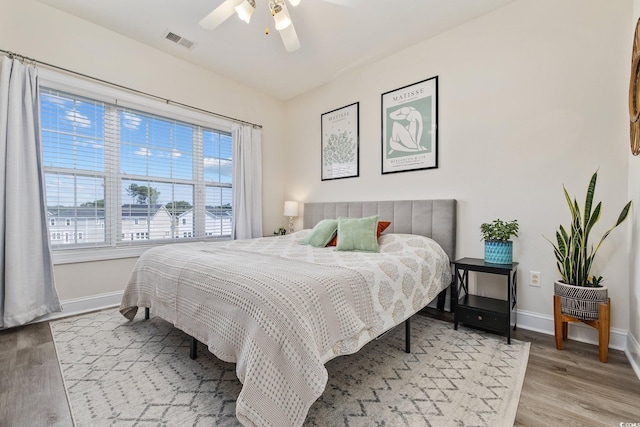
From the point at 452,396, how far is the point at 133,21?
4.10 metres

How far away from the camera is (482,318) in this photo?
224 cm

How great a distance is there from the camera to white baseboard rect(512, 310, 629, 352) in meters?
2.01

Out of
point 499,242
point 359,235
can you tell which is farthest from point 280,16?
point 499,242

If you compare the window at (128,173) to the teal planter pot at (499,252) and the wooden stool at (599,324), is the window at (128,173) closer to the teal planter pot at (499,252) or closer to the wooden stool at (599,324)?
the teal planter pot at (499,252)

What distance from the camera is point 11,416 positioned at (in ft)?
4.42

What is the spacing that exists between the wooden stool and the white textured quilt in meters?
0.86

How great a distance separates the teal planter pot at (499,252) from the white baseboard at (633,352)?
32.1 inches

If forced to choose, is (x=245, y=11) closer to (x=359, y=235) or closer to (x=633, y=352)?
(x=359, y=235)

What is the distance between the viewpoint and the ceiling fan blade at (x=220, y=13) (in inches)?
81.3

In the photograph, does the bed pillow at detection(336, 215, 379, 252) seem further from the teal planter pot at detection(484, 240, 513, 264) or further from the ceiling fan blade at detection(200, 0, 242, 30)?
the ceiling fan blade at detection(200, 0, 242, 30)

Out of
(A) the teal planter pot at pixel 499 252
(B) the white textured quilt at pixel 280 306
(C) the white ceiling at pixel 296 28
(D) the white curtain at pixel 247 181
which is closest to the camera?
(B) the white textured quilt at pixel 280 306

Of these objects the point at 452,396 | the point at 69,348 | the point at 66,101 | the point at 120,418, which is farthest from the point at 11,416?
the point at 66,101

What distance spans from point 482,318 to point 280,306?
1881 millimetres

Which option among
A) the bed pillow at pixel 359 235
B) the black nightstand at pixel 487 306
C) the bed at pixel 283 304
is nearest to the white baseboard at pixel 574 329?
the black nightstand at pixel 487 306
